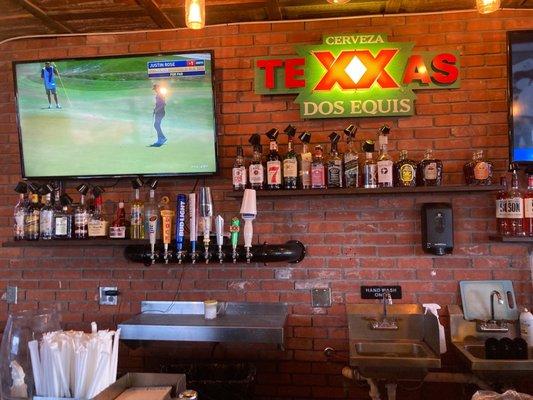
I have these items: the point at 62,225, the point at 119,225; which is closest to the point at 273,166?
the point at 119,225

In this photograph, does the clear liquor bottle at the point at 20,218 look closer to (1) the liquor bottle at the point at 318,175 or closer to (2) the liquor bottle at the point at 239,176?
(2) the liquor bottle at the point at 239,176

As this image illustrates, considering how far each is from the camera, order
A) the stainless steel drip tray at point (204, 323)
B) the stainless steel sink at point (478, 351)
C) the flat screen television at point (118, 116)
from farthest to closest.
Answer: the flat screen television at point (118, 116), the stainless steel drip tray at point (204, 323), the stainless steel sink at point (478, 351)

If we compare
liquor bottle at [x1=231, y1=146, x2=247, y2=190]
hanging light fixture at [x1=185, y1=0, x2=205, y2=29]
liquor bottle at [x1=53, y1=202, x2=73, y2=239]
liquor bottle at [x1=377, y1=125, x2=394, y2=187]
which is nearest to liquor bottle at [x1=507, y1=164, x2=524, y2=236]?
liquor bottle at [x1=377, y1=125, x2=394, y2=187]

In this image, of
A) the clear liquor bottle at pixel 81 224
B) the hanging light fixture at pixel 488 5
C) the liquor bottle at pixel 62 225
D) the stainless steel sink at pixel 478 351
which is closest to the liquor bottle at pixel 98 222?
the clear liquor bottle at pixel 81 224

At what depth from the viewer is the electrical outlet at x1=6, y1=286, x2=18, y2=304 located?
303cm

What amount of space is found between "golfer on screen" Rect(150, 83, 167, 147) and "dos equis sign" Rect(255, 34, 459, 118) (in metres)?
0.67

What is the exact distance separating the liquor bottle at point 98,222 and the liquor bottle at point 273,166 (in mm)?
1079

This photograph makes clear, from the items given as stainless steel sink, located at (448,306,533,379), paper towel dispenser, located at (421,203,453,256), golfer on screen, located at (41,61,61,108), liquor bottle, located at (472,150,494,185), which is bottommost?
Result: stainless steel sink, located at (448,306,533,379)

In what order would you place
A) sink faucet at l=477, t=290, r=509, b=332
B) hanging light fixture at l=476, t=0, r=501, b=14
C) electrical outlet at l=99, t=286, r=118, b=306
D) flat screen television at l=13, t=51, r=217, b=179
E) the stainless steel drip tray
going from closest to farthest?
hanging light fixture at l=476, t=0, r=501, b=14, the stainless steel drip tray, sink faucet at l=477, t=290, r=509, b=332, flat screen television at l=13, t=51, r=217, b=179, electrical outlet at l=99, t=286, r=118, b=306

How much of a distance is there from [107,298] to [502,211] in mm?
2517

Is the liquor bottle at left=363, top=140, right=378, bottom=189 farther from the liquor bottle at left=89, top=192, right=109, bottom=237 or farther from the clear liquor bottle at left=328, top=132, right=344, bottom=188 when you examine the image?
the liquor bottle at left=89, top=192, right=109, bottom=237

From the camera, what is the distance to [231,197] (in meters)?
2.84

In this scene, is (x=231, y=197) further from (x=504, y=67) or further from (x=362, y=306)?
(x=504, y=67)

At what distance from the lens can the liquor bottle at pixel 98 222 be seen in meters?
2.80
